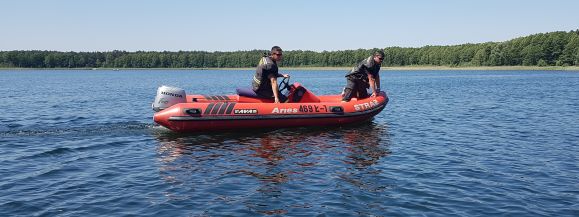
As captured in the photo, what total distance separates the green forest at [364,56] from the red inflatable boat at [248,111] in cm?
8822

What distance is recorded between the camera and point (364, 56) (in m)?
145

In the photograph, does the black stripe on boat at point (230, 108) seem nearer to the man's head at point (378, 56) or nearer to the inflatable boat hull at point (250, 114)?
the inflatable boat hull at point (250, 114)

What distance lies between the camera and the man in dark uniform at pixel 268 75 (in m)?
13.5

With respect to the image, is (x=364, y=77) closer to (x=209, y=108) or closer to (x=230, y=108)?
(x=230, y=108)

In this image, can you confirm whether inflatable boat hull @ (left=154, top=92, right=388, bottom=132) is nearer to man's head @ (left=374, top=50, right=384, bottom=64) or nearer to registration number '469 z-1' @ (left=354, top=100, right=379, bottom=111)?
registration number '469 z-1' @ (left=354, top=100, right=379, bottom=111)

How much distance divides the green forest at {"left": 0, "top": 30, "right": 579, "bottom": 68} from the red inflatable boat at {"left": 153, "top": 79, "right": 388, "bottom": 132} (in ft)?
289

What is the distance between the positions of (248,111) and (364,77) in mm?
3946

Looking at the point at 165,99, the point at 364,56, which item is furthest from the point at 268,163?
the point at 364,56

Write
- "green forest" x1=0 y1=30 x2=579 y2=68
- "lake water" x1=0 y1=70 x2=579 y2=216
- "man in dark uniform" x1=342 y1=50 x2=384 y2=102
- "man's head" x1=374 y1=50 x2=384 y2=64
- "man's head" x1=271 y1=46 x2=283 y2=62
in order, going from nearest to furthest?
"lake water" x1=0 y1=70 x2=579 y2=216
"man's head" x1=271 y1=46 x2=283 y2=62
"man's head" x1=374 y1=50 x2=384 y2=64
"man in dark uniform" x1=342 y1=50 x2=384 y2=102
"green forest" x1=0 y1=30 x2=579 y2=68

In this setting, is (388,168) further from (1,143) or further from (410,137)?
(1,143)

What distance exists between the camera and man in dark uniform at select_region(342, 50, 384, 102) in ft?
48.5

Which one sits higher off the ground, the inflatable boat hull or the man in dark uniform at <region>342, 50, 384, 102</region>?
the man in dark uniform at <region>342, 50, 384, 102</region>

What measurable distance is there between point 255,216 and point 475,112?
614 inches

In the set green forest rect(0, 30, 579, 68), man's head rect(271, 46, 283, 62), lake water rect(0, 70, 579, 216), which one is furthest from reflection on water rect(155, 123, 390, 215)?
green forest rect(0, 30, 579, 68)
